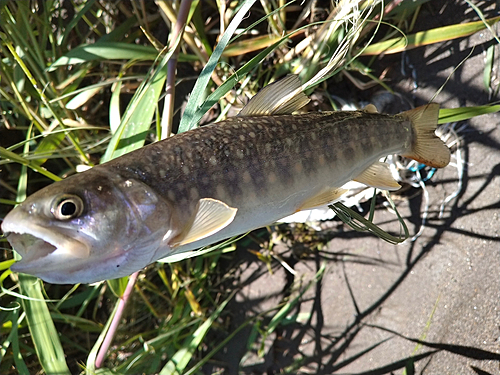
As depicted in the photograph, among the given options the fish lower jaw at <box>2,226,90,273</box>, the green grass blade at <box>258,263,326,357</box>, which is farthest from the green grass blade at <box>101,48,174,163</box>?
the green grass blade at <box>258,263,326,357</box>

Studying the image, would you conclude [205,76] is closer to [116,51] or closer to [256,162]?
[256,162]

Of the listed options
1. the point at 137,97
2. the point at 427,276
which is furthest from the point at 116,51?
the point at 427,276

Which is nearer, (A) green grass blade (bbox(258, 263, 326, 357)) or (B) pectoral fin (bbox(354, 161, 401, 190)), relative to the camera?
(B) pectoral fin (bbox(354, 161, 401, 190))

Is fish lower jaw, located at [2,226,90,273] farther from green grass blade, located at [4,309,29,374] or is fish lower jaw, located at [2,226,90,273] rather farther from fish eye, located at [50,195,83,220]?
green grass blade, located at [4,309,29,374]

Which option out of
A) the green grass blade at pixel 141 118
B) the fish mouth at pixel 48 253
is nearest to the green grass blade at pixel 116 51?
the green grass blade at pixel 141 118

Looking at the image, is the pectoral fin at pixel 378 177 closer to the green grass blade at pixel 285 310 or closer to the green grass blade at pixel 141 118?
the green grass blade at pixel 141 118

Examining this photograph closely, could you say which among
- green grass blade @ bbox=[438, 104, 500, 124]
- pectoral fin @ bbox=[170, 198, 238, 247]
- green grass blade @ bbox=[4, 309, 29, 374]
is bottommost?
green grass blade @ bbox=[4, 309, 29, 374]

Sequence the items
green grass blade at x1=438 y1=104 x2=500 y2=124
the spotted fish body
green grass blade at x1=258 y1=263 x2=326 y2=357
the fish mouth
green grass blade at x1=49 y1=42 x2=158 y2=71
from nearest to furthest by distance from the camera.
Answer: the fish mouth → the spotted fish body → green grass blade at x1=438 y1=104 x2=500 y2=124 → green grass blade at x1=49 y1=42 x2=158 y2=71 → green grass blade at x1=258 y1=263 x2=326 y2=357

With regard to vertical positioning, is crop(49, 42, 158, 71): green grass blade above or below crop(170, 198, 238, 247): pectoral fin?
above
